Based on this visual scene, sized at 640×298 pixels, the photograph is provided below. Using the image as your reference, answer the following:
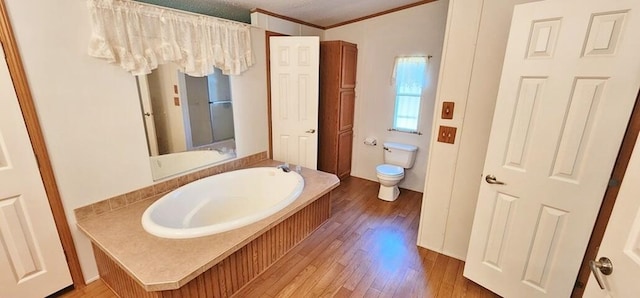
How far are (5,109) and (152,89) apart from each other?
805 mm

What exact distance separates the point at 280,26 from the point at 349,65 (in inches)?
39.4

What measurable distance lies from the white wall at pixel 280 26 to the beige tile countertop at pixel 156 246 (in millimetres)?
2066

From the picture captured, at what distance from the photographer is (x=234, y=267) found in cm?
172

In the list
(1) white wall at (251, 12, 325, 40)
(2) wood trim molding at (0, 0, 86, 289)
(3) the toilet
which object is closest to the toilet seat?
(3) the toilet

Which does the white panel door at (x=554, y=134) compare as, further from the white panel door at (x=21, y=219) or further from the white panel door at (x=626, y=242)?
the white panel door at (x=21, y=219)

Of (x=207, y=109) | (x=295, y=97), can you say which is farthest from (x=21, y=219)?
(x=295, y=97)

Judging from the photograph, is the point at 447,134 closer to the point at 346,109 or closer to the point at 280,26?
the point at 346,109

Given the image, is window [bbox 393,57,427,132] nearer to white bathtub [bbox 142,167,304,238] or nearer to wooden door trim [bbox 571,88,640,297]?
white bathtub [bbox 142,167,304,238]

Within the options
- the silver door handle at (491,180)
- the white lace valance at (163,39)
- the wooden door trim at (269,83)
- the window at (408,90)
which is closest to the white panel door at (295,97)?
the wooden door trim at (269,83)

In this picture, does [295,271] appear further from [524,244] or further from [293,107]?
[293,107]

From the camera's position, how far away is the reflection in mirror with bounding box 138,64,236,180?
6.95 ft

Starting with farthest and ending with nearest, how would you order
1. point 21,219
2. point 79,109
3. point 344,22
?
point 344,22
point 79,109
point 21,219

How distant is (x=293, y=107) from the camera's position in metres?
3.11

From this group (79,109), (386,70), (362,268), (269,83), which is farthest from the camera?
(386,70)
